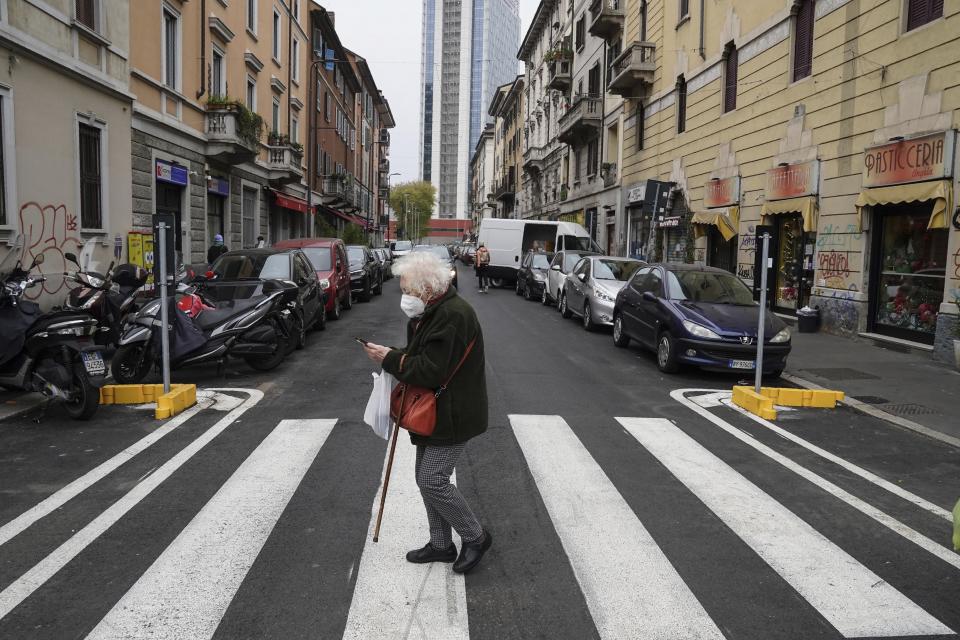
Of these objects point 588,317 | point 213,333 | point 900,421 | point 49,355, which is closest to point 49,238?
point 213,333

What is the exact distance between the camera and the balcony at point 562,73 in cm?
4028

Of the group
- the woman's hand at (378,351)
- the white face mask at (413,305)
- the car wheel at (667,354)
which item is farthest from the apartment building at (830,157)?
the woman's hand at (378,351)

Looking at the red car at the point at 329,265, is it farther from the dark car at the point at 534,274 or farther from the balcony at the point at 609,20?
the balcony at the point at 609,20

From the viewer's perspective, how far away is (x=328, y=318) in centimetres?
1582

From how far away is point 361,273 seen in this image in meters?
20.2

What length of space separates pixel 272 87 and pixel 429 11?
147 m

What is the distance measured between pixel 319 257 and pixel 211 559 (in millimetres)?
12538

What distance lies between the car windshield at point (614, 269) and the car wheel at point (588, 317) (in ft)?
2.14

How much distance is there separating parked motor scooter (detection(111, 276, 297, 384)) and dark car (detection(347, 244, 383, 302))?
968 centimetres

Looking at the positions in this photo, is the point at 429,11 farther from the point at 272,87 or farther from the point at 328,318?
the point at 328,318

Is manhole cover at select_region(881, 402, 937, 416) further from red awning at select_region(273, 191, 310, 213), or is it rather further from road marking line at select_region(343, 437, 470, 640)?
red awning at select_region(273, 191, 310, 213)

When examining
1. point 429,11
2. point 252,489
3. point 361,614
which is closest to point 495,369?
point 252,489

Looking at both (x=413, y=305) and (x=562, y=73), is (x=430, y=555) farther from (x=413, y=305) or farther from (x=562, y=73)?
(x=562, y=73)

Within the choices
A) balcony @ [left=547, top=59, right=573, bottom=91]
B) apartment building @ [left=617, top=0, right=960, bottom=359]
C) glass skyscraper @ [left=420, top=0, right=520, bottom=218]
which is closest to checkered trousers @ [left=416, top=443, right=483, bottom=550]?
apartment building @ [left=617, top=0, right=960, bottom=359]
